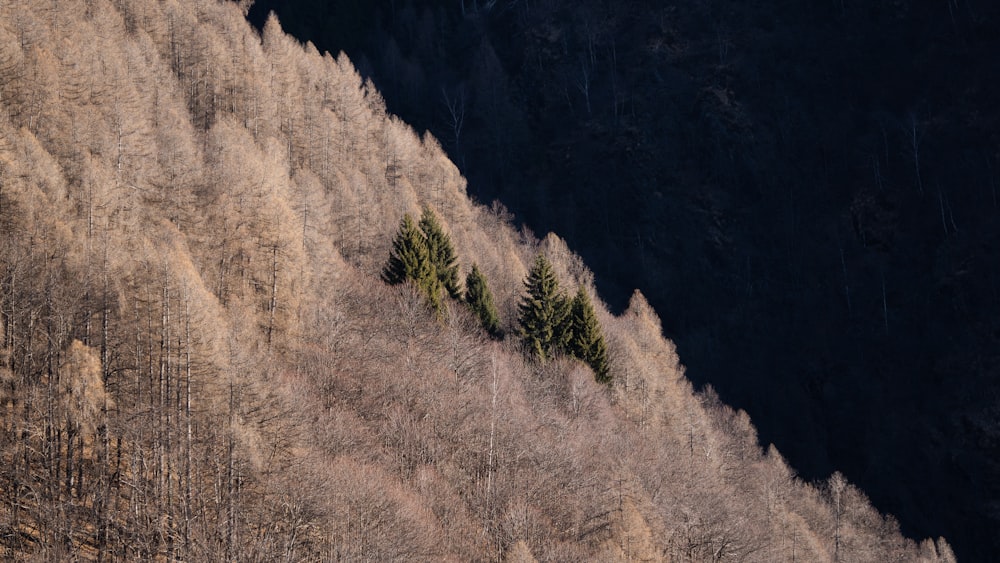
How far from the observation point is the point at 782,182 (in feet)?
339

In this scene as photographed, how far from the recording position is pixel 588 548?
38.9 m

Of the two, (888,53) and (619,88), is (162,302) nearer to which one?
(619,88)

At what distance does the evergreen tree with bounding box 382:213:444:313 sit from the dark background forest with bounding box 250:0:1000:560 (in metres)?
39.7

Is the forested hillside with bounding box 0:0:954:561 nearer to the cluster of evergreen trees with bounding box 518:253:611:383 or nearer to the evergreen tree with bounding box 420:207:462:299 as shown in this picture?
the cluster of evergreen trees with bounding box 518:253:611:383

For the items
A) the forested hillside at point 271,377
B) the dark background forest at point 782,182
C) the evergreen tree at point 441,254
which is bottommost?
the forested hillside at point 271,377

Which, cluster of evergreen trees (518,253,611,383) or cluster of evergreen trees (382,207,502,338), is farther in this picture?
cluster of evergreen trees (518,253,611,383)

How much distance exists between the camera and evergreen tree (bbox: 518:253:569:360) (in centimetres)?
5541

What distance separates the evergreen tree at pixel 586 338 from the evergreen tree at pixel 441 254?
7592mm

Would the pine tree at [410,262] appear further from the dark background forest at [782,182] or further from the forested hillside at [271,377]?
the dark background forest at [782,182]

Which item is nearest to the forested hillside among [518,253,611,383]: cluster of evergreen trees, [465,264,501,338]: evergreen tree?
[518,253,611,383]: cluster of evergreen trees

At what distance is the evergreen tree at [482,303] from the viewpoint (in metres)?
55.4

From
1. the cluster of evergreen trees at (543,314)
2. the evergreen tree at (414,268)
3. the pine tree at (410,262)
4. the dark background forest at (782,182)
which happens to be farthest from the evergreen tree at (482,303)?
the dark background forest at (782,182)

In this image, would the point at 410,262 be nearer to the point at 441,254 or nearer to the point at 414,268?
the point at 414,268

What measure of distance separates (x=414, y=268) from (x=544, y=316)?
9.25m
